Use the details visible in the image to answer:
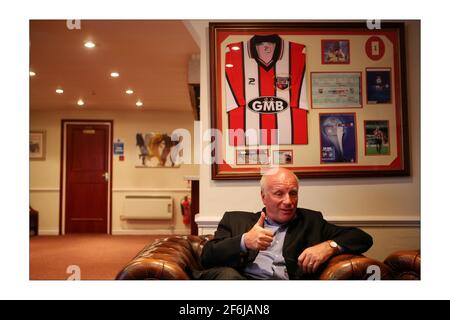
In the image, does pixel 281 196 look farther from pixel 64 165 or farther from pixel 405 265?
pixel 64 165

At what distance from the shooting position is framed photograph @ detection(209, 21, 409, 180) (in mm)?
2424

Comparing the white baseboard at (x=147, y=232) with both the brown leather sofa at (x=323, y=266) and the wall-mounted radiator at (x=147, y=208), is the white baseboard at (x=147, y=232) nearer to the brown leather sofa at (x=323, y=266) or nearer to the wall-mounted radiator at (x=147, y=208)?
the wall-mounted radiator at (x=147, y=208)

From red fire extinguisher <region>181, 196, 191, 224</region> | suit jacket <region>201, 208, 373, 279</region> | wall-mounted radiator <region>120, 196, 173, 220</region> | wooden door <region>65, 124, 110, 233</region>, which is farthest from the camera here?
wall-mounted radiator <region>120, 196, 173, 220</region>

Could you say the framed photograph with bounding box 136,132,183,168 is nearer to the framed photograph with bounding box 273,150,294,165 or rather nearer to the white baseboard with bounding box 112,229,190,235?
the white baseboard with bounding box 112,229,190,235

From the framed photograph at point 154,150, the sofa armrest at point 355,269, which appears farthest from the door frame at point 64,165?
the sofa armrest at point 355,269

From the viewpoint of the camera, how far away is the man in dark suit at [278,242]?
1819 millimetres

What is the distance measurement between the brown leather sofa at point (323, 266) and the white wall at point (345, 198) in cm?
51

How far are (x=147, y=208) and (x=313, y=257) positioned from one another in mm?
4792

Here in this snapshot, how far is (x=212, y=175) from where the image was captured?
2465 millimetres

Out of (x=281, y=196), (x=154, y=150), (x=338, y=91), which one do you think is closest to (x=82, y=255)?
(x=154, y=150)

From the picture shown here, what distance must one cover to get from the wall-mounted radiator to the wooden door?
14.7 inches

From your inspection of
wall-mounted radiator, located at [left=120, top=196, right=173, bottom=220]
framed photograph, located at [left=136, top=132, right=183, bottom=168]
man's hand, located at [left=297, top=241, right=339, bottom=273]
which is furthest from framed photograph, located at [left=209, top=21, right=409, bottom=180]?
wall-mounted radiator, located at [left=120, top=196, right=173, bottom=220]

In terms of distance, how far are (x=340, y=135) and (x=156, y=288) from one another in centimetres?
149
